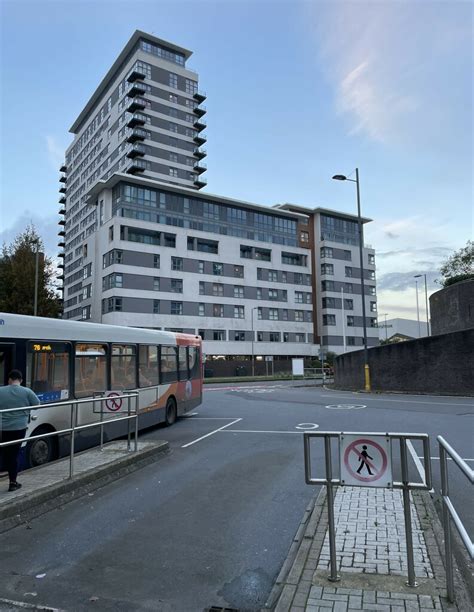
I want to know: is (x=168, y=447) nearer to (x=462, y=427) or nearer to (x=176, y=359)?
(x=176, y=359)

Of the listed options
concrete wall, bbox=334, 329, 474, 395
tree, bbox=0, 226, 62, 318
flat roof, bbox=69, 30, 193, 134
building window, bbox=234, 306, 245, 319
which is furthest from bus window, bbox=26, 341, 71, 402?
flat roof, bbox=69, 30, 193, 134

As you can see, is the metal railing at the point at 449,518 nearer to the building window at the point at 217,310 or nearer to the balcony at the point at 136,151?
the building window at the point at 217,310

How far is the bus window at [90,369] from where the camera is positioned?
10148 mm

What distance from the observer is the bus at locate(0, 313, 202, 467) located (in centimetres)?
848

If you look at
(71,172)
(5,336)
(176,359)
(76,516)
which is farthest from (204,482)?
(71,172)

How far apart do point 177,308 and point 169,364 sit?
52.4 meters

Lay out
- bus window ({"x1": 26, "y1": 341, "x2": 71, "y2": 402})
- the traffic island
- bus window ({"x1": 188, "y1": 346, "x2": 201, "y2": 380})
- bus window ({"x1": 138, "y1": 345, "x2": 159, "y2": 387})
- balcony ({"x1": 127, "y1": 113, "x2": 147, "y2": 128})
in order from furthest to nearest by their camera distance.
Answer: balcony ({"x1": 127, "y1": 113, "x2": 147, "y2": 128}), bus window ({"x1": 188, "y1": 346, "x2": 201, "y2": 380}), bus window ({"x1": 138, "y1": 345, "x2": 159, "y2": 387}), bus window ({"x1": 26, "y1": 341, "x2": 71, "y2": 402}), the traffic island

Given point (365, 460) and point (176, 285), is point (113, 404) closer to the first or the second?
point (365, 460)

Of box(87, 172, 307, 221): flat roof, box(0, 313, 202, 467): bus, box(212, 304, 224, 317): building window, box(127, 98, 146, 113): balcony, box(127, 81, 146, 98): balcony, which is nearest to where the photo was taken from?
box(0, 313, 202, 467): bus

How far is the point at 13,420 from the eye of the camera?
6.80m

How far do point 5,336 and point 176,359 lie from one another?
7.79m

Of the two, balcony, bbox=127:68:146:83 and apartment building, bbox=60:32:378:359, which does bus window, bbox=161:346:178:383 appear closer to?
apartment building, bbox=60:32:378:359

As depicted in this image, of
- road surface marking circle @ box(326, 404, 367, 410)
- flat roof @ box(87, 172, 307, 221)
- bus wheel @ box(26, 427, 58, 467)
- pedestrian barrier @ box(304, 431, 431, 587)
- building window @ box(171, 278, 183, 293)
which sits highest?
flat roof @ box(87, 172, 307, 221)

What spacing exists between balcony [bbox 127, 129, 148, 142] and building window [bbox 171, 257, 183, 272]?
2134cm
